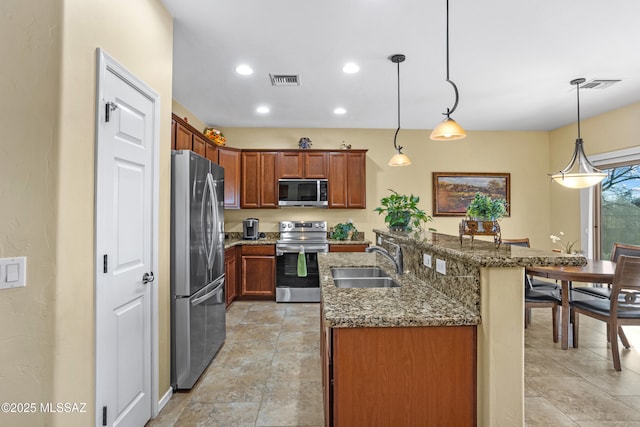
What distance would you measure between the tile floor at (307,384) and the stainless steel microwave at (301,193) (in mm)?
2027

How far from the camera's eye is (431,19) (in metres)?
2.38

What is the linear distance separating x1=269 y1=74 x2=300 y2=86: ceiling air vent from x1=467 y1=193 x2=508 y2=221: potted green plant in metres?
2.40

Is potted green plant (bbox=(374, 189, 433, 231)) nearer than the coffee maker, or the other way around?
potted green plant (bbox=(374, 189, 433, 231))

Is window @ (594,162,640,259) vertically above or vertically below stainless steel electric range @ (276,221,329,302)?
above

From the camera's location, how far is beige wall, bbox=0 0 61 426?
1.19 meters

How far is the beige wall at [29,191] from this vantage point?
1.19 m

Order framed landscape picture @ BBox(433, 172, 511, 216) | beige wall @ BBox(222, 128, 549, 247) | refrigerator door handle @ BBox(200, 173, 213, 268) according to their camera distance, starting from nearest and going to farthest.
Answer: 1. refrigerator door handle @ BBox(200, 173, 213, 268)
2. beige wall @ BBox(222, 128, 549, 247)
3. framed landscape picture @ BBox(433, 172, 511, 216)

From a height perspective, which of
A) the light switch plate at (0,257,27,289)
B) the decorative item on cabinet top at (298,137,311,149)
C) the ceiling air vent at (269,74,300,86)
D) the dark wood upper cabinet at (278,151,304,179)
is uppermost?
the ceiling air vent at (269,74,300,86)

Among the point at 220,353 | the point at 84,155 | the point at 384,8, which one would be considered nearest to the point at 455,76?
the point at 384,8

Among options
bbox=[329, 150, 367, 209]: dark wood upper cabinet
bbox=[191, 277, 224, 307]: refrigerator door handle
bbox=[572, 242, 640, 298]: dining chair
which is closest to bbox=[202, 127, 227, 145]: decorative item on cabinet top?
bbox=[329, 150, 367, 209]: dark wood upper cabinet

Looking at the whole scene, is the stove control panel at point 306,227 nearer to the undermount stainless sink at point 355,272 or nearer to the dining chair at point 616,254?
the undermount stainless sink at point 355,272

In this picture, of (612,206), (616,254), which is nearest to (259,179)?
(616,254)

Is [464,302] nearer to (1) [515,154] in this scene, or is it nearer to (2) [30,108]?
(2) [30,108]

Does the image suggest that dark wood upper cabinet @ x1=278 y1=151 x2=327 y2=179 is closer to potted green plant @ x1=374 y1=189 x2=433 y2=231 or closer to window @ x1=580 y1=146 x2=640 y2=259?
potted green plant @ x1=374 y1=189 x2=433 y2=231
